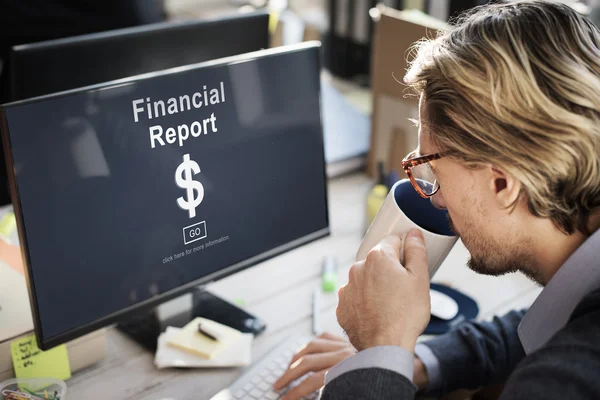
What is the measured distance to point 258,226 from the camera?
1.34 m

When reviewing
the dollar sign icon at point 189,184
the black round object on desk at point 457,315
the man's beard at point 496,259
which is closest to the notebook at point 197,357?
the dollar sign icon at point 189,184

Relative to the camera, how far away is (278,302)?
147 cm

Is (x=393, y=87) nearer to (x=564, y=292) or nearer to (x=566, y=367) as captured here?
(x=564, y=292)

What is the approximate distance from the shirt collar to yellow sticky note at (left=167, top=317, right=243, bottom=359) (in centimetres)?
53

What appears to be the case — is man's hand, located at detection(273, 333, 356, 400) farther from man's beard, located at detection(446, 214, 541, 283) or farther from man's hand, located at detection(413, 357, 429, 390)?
man's beard, located at detection(446, 214, 541, 283)

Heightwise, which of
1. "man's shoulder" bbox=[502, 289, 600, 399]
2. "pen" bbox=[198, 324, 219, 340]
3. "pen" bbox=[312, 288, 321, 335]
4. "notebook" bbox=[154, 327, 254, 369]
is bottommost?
"pen" bbox=[312, 288, 321, 335]

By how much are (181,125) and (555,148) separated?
23.3 inches

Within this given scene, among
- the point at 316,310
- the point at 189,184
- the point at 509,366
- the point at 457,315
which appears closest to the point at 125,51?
the point at 189,184

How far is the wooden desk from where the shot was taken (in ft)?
3.99

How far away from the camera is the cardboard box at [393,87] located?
1807mm

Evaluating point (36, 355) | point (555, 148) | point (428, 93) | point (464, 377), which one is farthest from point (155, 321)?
point (555, 148)

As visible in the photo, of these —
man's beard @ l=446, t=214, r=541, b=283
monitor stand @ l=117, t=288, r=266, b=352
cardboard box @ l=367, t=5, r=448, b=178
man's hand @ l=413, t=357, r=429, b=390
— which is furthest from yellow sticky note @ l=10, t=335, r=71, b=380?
cardboard box @ l=367, t=5, r=448, b=178

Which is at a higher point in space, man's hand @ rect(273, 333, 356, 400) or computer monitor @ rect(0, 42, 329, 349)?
computer monitor @ rect(0, 42, 329, 349)

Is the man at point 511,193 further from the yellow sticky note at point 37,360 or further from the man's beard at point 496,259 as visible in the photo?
the yellow sticky note at point 37,360
